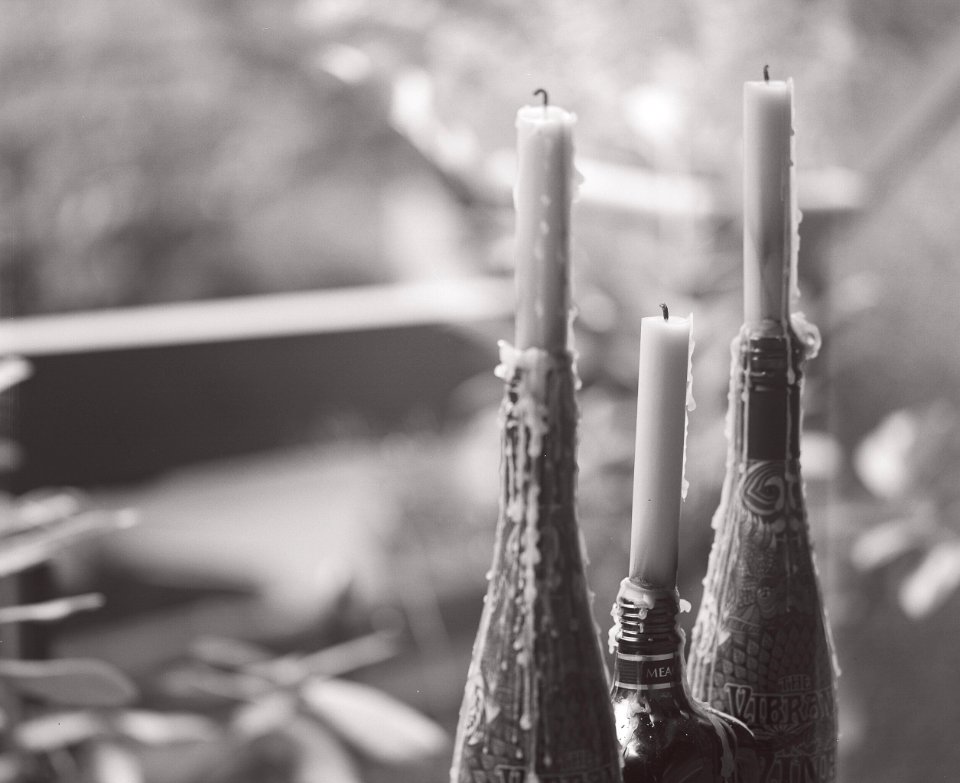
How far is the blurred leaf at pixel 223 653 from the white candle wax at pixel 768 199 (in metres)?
0.96

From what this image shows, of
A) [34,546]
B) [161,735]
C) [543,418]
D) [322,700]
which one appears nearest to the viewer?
[543,418]

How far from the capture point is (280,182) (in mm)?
1219

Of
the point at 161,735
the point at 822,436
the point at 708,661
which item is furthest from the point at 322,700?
Result: the point at 822,436

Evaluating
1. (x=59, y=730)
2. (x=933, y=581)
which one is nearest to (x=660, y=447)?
(x=59, y=730)

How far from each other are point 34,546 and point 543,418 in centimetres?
56

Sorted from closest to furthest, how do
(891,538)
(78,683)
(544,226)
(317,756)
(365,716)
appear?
(544,226) < (78,683) < (365,716) < (317,756) < (891,538)

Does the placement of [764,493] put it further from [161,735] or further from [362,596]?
[362,596]

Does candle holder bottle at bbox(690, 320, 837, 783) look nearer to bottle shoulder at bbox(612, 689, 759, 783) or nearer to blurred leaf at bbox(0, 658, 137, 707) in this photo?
bottle shoulder at bbox(612, 689, 759, 783)

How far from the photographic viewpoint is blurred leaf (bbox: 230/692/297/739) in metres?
1.01

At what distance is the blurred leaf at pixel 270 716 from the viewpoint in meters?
1.01

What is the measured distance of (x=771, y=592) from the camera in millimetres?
350

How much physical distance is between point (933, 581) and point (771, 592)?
1066 millimetres

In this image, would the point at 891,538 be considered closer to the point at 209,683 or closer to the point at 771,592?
the point at 209,683

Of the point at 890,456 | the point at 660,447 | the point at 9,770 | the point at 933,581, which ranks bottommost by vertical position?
the point at 9,770
